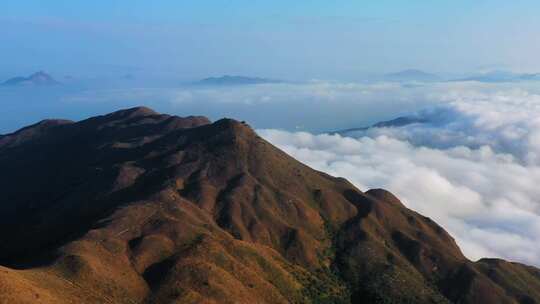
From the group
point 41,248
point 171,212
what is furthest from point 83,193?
point 171,212

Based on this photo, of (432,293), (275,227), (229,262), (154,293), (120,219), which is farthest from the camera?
(275,227)

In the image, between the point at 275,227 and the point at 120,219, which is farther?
the point at 275,227

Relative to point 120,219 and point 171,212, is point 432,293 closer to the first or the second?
point 171,212

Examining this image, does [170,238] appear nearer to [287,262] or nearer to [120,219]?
[120,219]

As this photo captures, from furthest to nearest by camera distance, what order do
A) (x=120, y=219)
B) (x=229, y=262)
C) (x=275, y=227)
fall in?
(x=275, y=227)
(x=120, y=219)
(x=229, y=262)

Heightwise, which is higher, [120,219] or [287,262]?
[120,219]

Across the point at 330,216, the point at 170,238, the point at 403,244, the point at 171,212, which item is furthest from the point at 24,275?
the point at 403,244
